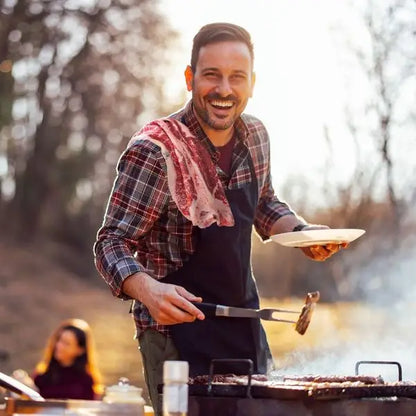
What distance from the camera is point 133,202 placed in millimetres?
3324

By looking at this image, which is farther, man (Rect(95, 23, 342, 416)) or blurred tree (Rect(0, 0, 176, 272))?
blurred tree (Rect(0, 0, 176, 272))

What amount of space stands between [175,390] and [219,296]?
79cm

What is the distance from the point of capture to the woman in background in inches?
290

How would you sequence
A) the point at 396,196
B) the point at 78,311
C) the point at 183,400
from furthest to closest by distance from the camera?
the point at 78,311, the point at 396,196, the point at 183,400

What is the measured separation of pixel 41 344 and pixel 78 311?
2.94 m

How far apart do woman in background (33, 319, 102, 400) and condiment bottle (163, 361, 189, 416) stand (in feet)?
15.6

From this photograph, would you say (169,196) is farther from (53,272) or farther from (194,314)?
(53,272)

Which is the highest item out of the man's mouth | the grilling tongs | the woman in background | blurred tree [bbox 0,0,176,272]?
blurred tree [bbox 0,0,176,272]

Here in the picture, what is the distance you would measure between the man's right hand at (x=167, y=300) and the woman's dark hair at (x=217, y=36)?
2.70 ft

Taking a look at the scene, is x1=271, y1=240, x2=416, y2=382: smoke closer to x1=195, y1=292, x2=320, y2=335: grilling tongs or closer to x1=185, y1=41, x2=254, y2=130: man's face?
x1=195, y1=292, x2=320, y2=335: grilling tongs

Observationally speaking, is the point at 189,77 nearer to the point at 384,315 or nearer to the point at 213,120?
the point at 213,120

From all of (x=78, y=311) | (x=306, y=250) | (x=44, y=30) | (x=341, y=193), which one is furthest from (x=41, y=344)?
(x=306, y=250)

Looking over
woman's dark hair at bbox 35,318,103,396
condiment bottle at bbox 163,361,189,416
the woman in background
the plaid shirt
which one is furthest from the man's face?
woman's dark hair at bbox 35,318,103,396

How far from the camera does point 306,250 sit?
3609 millimetres
